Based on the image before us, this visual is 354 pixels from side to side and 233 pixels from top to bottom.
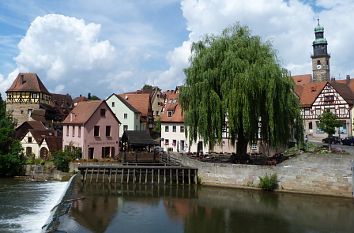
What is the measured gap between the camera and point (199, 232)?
2122cm

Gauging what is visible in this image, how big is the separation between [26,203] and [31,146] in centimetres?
2115

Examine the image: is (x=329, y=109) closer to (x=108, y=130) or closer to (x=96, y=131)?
(x=108, y=130)

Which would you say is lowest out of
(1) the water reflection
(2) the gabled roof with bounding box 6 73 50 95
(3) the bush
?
(1) the water reflection

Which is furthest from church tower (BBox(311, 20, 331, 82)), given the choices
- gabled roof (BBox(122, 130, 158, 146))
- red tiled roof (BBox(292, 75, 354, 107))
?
gabled roof (BBox(122, 130, 158, 146))

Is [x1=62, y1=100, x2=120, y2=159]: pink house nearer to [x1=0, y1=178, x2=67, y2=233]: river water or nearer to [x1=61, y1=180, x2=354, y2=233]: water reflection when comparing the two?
[x1=0, y1=178, x2=67, y2=233]: river water

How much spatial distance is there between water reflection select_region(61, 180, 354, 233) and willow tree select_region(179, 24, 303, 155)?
194 inches

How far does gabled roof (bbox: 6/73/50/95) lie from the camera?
2594 inches

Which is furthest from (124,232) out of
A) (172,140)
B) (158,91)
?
(158,91)

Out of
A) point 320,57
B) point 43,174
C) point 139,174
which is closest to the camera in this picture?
point 139,174

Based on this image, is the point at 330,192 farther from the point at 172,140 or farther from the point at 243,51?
the point at 172,140

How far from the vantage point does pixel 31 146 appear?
46875 millimetres

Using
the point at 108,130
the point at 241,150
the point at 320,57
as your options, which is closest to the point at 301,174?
the point at 241,150

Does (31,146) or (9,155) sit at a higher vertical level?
(31,146)

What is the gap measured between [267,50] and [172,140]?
71.1 ft
